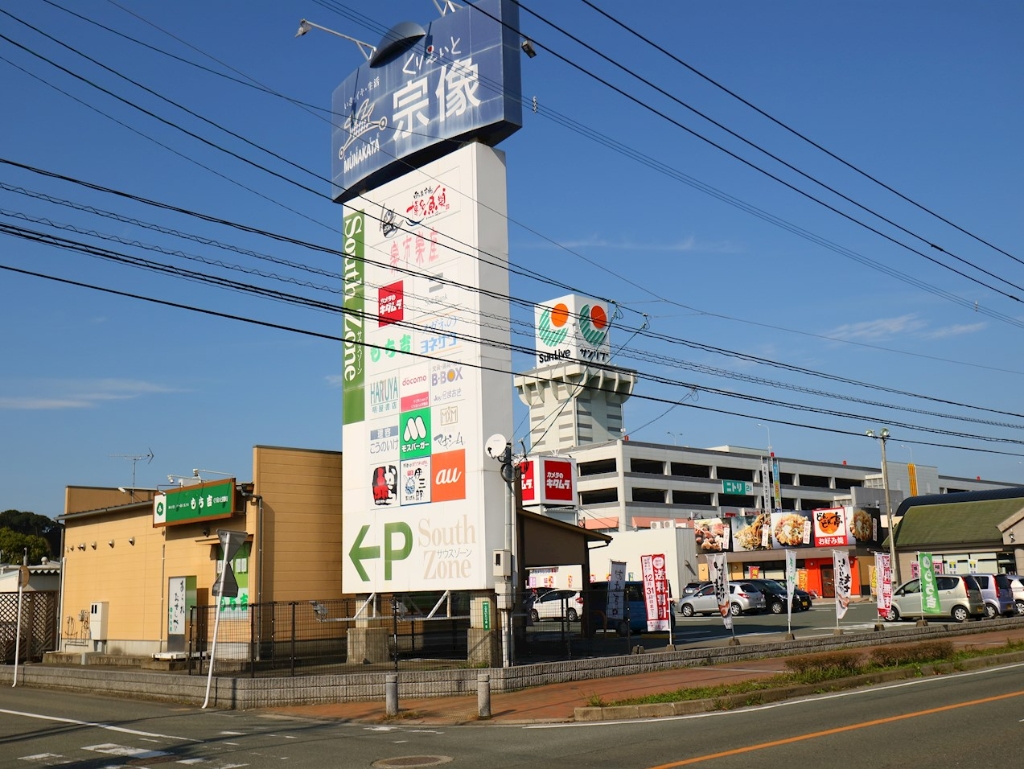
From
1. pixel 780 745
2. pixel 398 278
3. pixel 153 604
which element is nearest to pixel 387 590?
pixel 398 278

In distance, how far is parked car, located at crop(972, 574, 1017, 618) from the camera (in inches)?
1391

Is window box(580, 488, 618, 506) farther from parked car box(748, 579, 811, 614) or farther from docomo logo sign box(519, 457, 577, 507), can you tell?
docomo logo sign box(519, 457, 577, 507)

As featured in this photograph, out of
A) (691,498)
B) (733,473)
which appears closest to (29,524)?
(691,498)

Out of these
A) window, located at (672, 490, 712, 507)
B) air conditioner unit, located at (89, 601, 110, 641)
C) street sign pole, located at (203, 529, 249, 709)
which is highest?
window, located at (672, 490, 712, 507)

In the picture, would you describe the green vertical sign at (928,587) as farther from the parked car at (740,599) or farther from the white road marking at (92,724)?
the white road marking at (92,724)

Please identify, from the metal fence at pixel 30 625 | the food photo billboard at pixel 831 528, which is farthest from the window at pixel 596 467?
the metal fence at pixel 30 625

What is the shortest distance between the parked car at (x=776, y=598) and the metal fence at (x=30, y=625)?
31029 mm

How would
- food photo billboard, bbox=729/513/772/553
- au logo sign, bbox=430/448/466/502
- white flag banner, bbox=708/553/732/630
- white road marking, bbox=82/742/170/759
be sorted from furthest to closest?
1. food photo billboard, bbox=729/513/772/553
2. white flag banner, bbox=708/553/732/630
3. au logo sign, bbox=430/448/466/502
4. white road marking, bbox=82/742/170/759

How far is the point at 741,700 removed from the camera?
15406 millimetres

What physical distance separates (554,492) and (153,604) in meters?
14.7

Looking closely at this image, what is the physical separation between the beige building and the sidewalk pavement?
9.85 meters

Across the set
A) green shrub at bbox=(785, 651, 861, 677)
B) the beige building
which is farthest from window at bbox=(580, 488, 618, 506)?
green shrub at bbox=(785, 651, 861, 677)

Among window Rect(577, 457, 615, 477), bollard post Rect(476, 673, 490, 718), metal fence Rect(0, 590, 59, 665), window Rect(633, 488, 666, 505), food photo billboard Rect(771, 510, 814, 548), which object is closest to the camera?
bollard post Rect(476, 673, 490, 718)

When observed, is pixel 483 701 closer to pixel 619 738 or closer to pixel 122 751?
pixel 619 738
